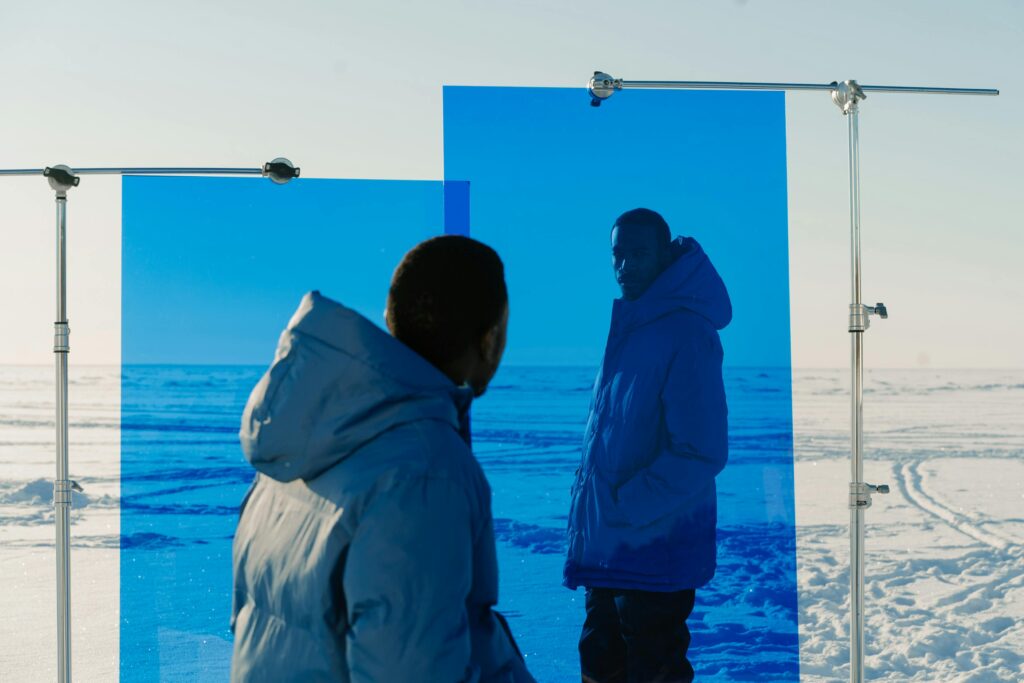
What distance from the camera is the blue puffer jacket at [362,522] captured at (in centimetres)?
98

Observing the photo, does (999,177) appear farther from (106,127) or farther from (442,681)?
(442,681)

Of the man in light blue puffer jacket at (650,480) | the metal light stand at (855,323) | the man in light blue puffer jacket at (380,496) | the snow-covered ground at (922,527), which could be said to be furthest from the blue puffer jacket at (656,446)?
the snow-covered ground at (922,527)

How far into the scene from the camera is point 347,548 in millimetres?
1021

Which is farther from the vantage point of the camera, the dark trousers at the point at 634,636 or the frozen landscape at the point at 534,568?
the frozen landscape at the point at 534,568

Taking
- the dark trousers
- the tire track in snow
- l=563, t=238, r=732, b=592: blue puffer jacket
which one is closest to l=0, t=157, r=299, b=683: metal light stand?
l=563, t=238, r=732, b=592: blue puffer jacket

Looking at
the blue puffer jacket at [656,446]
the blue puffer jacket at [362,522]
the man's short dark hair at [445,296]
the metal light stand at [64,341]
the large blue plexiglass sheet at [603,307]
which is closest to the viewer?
the blue puffer jacket at [362,522]

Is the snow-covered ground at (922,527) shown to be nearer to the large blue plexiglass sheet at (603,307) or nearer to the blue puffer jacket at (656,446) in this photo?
the large blue plexiglass sheet at (603,307)

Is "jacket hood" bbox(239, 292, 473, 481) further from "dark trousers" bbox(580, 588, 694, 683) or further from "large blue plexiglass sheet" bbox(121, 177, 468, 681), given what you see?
"large blue plexiglass sheet" bbox(121, 177, 468, 681)

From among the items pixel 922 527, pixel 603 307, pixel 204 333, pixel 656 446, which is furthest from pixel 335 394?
pixel 922 527

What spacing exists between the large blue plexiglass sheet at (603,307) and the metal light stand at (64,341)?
0.55m

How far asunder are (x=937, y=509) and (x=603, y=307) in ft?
32.0

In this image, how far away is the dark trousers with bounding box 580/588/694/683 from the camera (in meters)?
2.57

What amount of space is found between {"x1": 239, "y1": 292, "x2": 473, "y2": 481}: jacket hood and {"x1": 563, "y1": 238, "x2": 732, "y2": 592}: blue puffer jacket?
5.06 ft

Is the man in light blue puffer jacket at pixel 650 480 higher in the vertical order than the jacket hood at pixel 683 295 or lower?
lower
